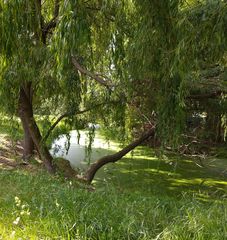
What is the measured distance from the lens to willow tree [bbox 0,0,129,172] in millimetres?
2555

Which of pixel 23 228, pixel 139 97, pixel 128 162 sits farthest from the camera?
pixel 128 162

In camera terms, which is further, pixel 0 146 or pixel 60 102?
pixel 0 146

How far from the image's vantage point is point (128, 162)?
31.0ft

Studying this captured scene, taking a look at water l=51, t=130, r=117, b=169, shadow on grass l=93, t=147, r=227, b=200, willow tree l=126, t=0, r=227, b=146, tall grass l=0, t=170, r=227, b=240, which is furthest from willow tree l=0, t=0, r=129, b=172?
water l=51, t=130, r=117, b=169

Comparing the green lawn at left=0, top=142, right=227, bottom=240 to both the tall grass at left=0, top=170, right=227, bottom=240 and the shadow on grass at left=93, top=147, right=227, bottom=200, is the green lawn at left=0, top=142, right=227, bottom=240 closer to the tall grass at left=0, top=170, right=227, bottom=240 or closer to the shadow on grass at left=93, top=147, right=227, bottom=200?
the tall grass at left=0, top=170, right=227, bottom=240

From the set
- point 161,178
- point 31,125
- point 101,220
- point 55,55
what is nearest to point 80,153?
point 161,178

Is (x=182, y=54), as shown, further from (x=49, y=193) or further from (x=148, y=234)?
(x=49, y=193)

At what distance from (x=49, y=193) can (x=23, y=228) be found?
100cm

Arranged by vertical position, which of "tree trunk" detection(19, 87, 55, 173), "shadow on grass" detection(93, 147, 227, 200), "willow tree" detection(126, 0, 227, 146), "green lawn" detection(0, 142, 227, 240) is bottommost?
"shadow on grass" detection(93, 147, 227, 200)

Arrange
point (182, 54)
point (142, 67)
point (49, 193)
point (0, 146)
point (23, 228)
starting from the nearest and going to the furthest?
point (23, 228), point (182, 54), point (142, 67), point (49, 193), point (0, 146)

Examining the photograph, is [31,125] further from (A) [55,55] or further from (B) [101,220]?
(B) [101,220]

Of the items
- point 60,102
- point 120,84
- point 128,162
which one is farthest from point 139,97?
point 128,162

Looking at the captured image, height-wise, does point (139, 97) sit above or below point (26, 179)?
above

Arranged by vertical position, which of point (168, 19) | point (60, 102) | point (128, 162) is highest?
point (168, 19)
